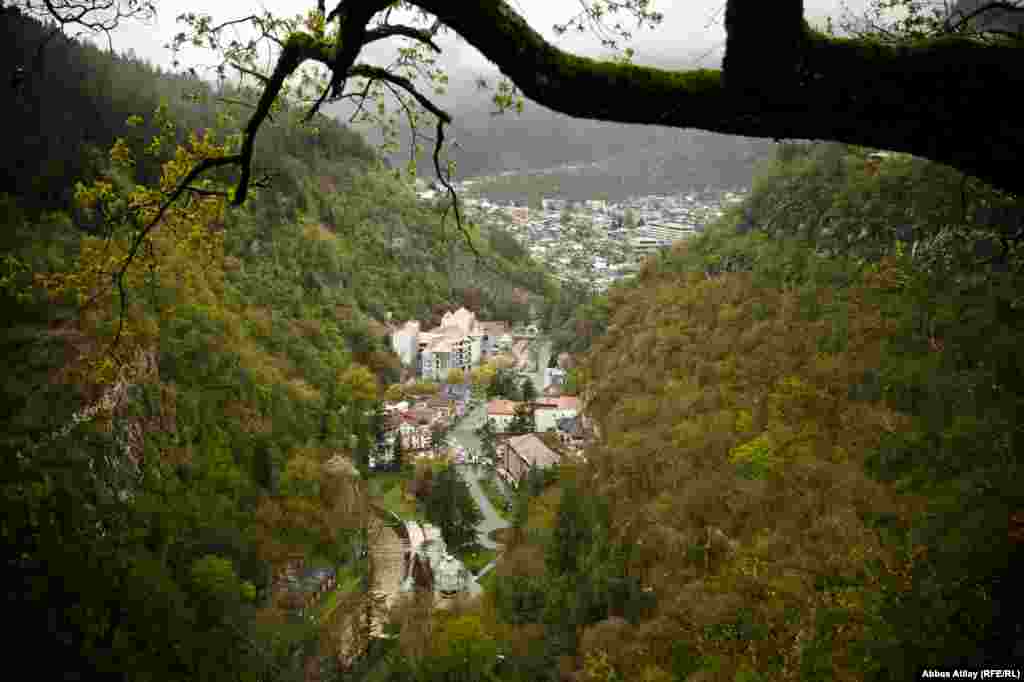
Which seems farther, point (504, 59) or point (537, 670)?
point (537, 670)

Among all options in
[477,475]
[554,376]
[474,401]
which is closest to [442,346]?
[474,401]

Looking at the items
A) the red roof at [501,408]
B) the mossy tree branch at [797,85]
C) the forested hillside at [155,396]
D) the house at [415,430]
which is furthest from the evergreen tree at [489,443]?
the mossy tree branch at [797,85]

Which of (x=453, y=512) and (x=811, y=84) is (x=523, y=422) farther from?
(x=811, y=84)

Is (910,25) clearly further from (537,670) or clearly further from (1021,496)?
(537,670)

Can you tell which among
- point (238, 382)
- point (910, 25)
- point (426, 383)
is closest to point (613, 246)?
point (426, 383)

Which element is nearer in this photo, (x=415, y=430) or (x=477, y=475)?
(x=477, y=475)

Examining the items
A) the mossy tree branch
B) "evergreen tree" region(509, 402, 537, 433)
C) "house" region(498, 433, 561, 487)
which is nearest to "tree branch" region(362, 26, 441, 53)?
the mossy tree branch

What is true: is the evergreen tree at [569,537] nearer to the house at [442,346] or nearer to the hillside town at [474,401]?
the hillside town at [474,401]
